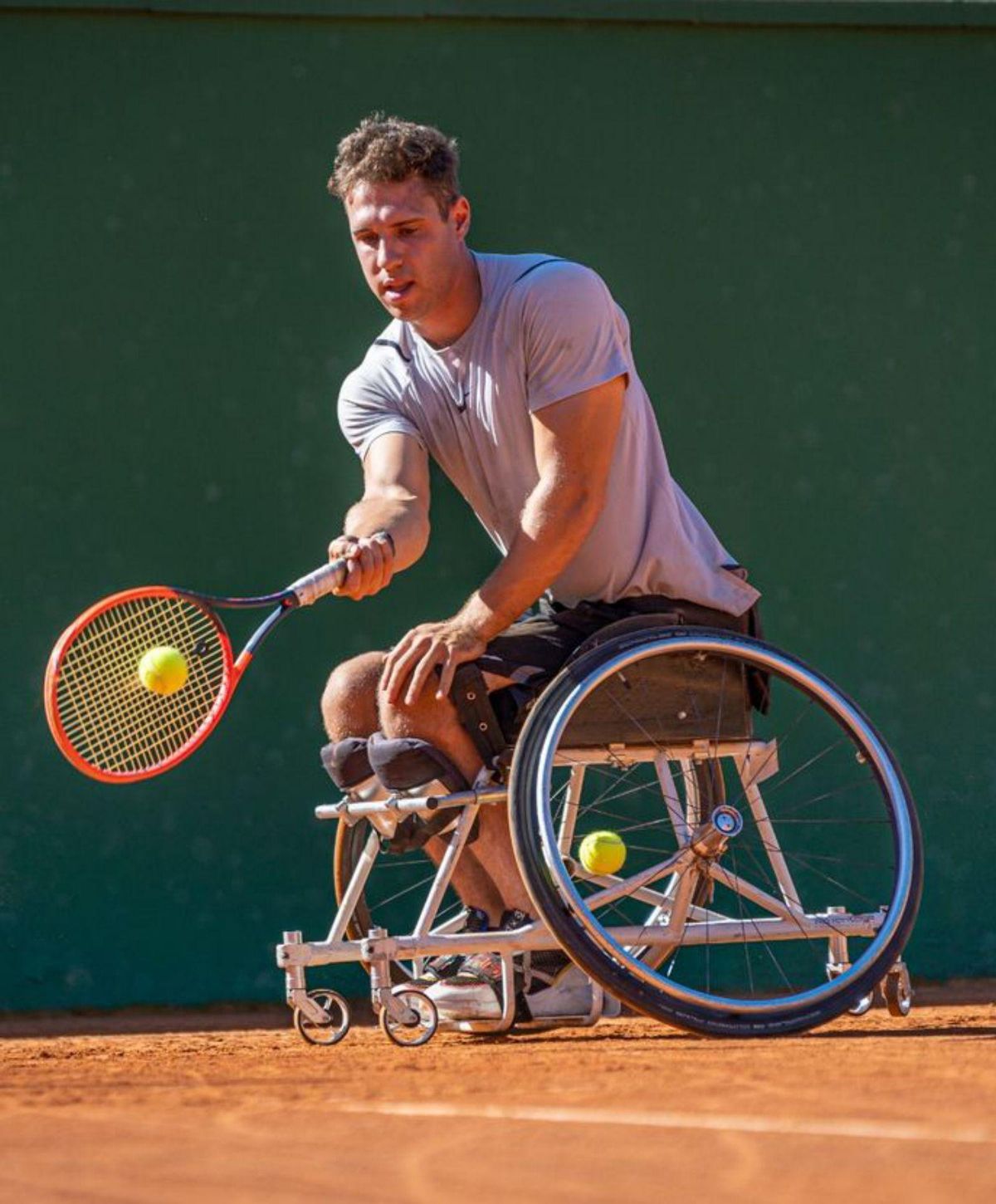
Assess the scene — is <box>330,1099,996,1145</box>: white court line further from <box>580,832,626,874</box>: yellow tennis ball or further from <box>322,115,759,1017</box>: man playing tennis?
<box>580,832,626,874</box>: yellow tennis ball

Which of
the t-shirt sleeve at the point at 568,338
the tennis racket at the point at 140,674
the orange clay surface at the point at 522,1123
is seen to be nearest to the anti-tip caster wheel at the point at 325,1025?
the orange clay surface at the point at 522,1123

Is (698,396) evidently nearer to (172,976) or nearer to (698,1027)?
(172,976)

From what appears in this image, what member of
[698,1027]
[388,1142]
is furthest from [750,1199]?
[698,1027]

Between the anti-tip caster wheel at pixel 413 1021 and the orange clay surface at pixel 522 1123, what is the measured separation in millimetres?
50

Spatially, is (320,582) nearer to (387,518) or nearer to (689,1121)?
(387,518)

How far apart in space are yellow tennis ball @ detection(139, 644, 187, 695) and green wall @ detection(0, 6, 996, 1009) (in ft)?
4.47

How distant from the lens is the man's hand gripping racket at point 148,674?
A: 3389 millimetres

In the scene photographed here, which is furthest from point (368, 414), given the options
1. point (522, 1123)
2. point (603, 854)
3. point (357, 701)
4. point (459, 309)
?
point (522, 1123)

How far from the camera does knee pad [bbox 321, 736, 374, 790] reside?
3.58 metres

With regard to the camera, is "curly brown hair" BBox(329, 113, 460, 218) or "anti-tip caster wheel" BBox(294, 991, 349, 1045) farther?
"curly brown hair" BBox(329, 113, 460, 218)

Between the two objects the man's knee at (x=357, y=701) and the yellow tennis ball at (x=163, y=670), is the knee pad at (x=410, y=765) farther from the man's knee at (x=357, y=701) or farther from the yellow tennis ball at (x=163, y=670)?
the yellow tennis ball at (x=163, y=670)

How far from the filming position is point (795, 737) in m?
4.91

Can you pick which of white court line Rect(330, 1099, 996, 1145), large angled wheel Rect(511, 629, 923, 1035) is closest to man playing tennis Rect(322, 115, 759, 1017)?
large angled wheel Rect(511, 629, 923, 1035)

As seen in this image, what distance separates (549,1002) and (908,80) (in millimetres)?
2630
